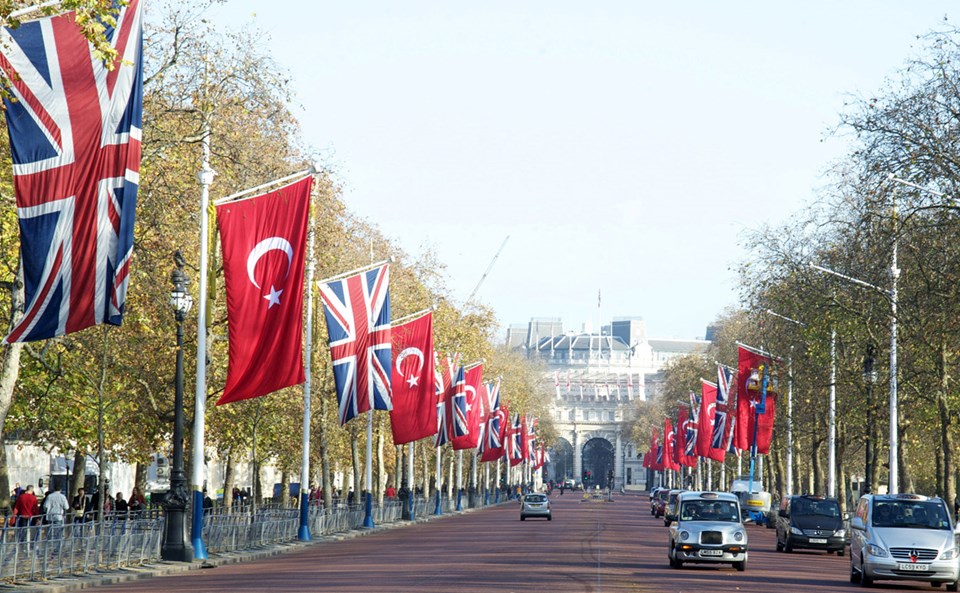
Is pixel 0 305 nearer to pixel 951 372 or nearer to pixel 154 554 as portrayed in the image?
pixel 154 554

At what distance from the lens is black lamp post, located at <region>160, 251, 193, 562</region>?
1332 inches

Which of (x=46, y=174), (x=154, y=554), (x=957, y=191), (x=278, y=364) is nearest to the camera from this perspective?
(x=46, y=174)

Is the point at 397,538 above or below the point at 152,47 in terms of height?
below

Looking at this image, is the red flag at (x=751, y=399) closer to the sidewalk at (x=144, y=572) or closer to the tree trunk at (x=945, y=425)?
the tree trunk at (x=945, y=425)

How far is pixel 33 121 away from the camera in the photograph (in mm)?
20812

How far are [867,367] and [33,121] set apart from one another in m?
35.5

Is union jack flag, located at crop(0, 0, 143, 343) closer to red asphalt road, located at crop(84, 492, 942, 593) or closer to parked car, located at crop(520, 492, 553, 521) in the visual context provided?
red asphalt road, located at crop(84, 492, 942, 593)

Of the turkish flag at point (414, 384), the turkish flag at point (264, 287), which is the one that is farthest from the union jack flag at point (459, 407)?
the turkish flag at point (264, 287)

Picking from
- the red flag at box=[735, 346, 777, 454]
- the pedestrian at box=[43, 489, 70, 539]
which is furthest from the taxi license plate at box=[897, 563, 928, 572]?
the red flag at box=[735, 346, 777, 454]

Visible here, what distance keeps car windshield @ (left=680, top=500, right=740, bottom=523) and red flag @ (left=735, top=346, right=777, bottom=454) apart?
28805 mm

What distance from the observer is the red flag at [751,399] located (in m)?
66.1

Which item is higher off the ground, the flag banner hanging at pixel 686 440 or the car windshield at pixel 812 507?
the flag banner hanging at pixel 686 440

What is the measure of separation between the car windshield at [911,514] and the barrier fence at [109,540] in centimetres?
1503

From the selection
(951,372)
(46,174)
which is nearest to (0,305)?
(46,174)
